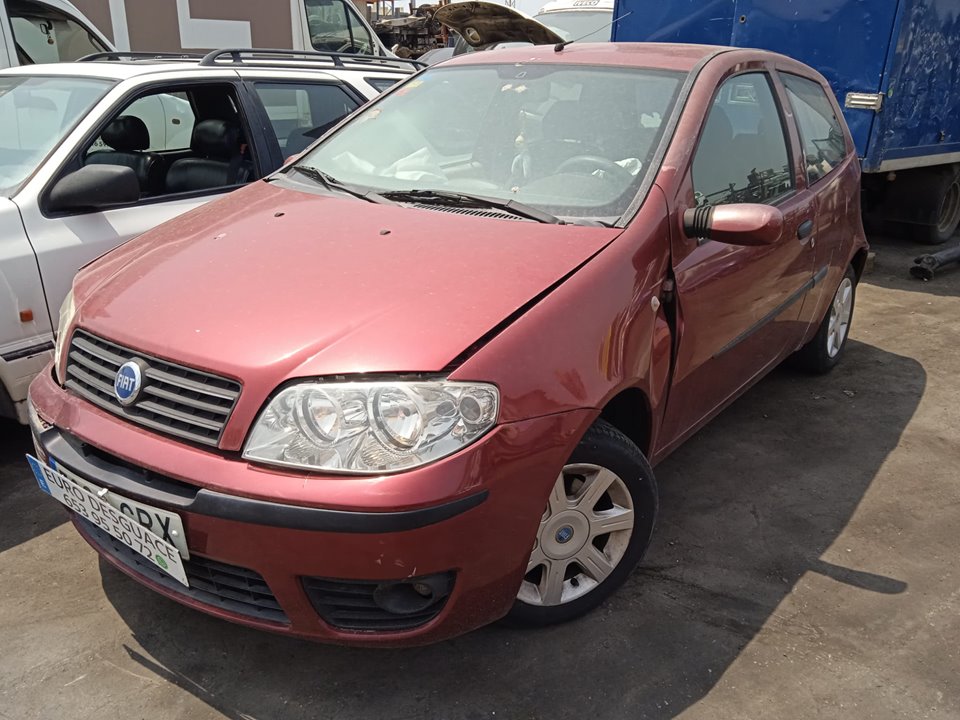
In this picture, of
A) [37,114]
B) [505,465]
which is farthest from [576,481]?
[37,114]

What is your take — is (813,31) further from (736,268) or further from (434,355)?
(434,355)

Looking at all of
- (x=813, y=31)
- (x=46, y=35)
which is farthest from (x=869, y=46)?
(x=46, y=35)

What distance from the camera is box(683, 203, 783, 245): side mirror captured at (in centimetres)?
240

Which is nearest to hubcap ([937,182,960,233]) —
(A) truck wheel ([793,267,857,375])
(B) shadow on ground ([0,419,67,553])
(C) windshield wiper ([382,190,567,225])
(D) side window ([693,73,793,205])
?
(A) truck wheel ([793,267,857,375])

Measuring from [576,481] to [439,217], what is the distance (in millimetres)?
923

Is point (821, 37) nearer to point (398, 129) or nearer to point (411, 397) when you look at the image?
point (398, 129)

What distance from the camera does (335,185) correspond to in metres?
2.92

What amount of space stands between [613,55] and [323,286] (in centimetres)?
163

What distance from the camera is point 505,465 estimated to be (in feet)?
6.31

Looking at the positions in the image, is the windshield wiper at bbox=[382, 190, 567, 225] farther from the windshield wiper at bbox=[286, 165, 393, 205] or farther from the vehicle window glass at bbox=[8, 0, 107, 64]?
the vehicle window glass at bbox=[8, 0, 107, 64]

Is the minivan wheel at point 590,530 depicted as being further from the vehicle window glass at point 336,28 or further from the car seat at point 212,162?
the vehicle window glass at point 336,28

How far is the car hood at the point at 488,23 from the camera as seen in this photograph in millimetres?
5777

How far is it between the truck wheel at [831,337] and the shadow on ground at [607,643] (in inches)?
41.8

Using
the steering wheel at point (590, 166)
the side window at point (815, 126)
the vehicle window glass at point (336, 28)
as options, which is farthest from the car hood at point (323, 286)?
the vehicle window glass at point (336, 28)
